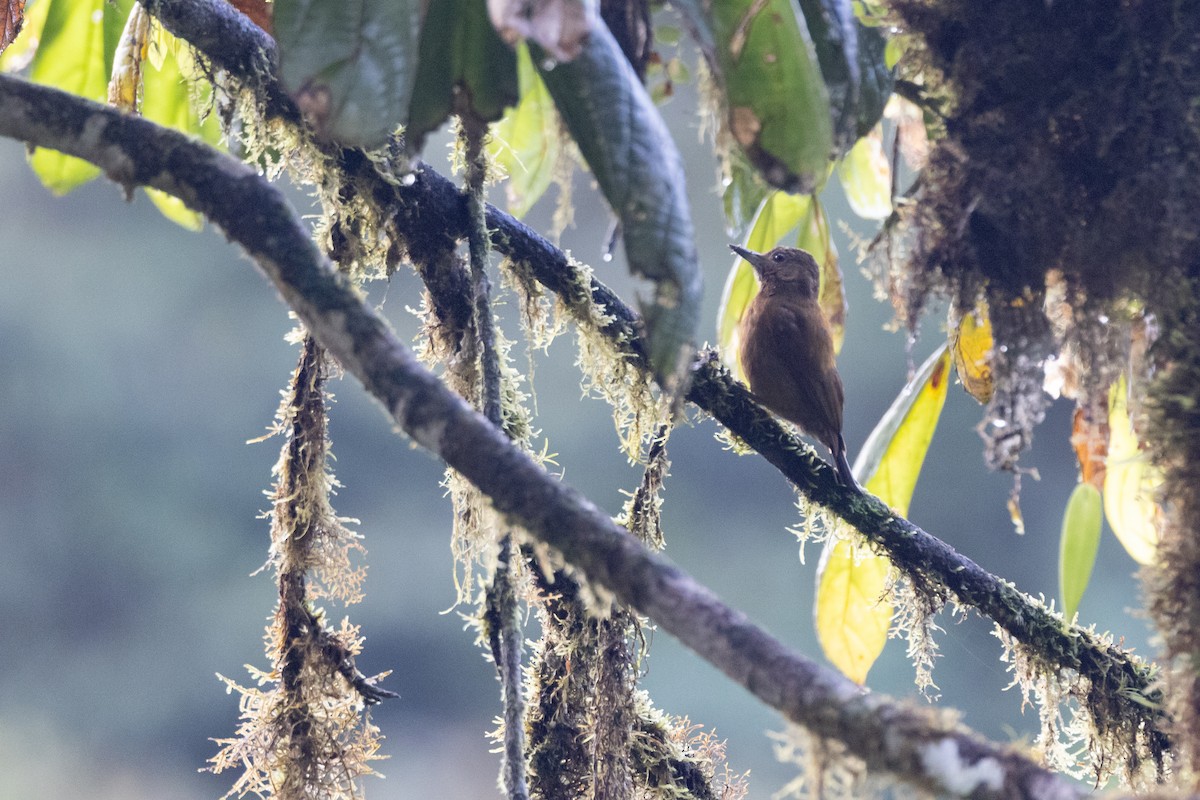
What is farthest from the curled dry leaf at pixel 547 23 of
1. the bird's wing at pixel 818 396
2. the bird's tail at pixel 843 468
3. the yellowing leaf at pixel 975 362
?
the bird's wing at pixel 818 396

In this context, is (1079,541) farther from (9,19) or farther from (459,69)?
(9,19)

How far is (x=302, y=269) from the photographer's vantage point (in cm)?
105

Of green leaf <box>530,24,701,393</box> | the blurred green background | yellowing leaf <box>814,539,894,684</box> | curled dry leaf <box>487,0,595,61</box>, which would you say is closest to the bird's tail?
yellowing leaf <box>814,539,894,684</box>

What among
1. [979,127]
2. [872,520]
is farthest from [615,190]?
[872,520]

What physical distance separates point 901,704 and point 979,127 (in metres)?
0.78

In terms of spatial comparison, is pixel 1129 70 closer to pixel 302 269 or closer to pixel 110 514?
pixel 302 269

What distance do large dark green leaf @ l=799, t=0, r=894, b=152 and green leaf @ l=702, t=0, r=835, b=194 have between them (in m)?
0.10

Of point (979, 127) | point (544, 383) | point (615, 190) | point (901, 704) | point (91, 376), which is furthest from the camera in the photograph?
point (544, 383)

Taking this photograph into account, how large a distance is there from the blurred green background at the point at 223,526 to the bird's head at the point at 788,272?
19.2ft

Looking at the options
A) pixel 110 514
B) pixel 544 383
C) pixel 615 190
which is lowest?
pixel 615 190

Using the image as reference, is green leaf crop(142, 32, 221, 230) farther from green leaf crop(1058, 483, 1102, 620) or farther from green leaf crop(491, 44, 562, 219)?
green leaf crop(1058, 483, 1102, 620)

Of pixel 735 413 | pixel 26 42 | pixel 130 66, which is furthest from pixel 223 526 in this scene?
pixel 735 413

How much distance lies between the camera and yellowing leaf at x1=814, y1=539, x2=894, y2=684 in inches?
73.4

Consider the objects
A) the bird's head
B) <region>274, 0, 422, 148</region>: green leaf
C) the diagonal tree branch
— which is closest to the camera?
<region>274, 0, 422, 148</region>: green leaf
